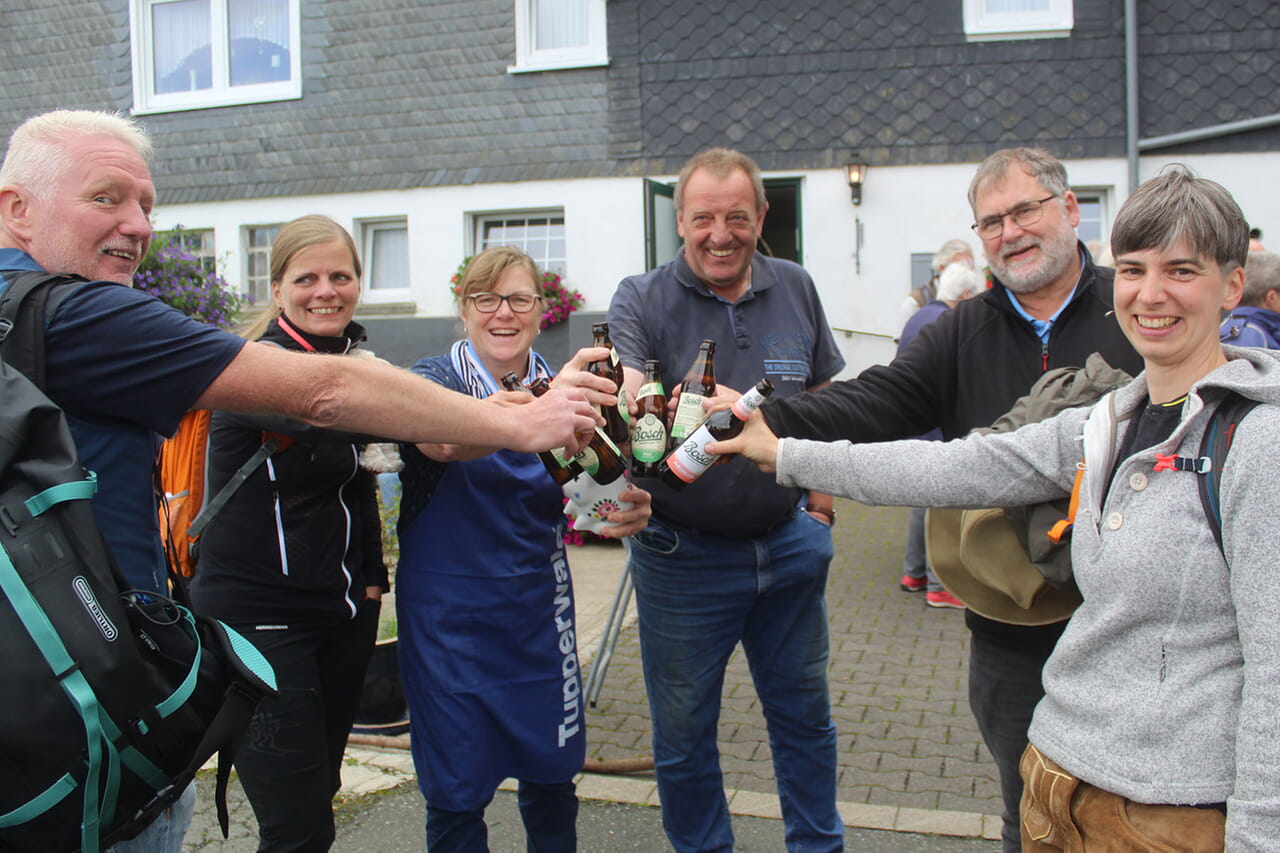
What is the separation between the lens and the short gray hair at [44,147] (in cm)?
202

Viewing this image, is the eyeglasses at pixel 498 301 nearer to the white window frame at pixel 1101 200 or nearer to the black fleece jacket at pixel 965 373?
the black fleece jacket at pixel 965 373

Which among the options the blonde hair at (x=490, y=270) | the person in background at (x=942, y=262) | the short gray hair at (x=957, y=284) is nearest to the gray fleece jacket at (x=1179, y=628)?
the blonde hair at (x=490, y=270)

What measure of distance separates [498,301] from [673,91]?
31.5 feet

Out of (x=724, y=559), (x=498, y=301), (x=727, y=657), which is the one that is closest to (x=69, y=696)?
(x=498, y=301)

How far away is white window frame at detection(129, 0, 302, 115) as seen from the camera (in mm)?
13078

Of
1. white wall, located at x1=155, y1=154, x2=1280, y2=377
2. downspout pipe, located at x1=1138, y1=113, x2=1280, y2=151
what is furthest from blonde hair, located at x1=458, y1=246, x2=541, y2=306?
downspout pipe, located at x1=1138, y1=113, x2=1280, y2=151

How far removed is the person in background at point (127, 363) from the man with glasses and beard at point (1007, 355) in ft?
4.11

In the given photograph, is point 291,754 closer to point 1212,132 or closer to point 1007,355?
point 1007,355

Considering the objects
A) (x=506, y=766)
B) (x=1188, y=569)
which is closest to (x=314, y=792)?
(x=506, y=766)

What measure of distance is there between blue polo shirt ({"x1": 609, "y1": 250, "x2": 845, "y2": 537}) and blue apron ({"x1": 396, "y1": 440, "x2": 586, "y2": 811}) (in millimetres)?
519

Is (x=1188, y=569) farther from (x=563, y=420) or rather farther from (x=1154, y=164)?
(x=1154, y=164)

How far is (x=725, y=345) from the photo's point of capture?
345 cm

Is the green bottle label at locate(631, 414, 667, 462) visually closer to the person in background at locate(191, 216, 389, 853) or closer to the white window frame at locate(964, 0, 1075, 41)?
the person in background at locate(191, 216, 389, 853)

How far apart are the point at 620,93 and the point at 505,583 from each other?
10147 millimetres
